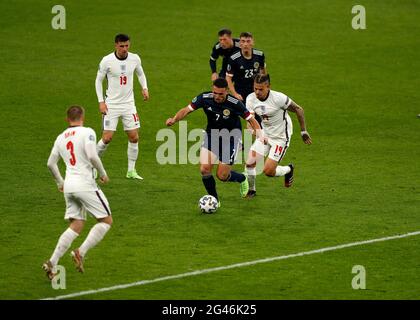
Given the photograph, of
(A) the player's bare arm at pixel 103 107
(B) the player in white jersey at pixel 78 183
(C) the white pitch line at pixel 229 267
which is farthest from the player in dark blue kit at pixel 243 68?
(B) the player in white jersey at pixel 78 183

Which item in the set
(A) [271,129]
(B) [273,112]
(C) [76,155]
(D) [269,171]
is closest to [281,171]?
(D) [269,171]

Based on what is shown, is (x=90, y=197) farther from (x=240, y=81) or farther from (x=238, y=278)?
(x=240, y=81)

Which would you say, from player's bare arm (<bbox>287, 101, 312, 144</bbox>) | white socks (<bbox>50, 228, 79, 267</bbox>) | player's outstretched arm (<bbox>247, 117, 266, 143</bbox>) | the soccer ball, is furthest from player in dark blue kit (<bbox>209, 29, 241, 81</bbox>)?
white socks (<bbox>50, 228, 79, 267</bbox>)

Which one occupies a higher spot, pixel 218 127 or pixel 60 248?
pixel 218 127

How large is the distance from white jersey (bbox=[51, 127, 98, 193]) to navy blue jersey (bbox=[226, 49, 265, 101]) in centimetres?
770

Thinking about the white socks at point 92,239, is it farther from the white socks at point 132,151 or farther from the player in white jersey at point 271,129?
the white socks at point 132,151

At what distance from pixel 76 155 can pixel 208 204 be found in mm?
4071

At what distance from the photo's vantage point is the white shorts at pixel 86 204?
1371cm

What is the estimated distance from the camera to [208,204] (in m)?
17.2

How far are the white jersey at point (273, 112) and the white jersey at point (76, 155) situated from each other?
534 cm

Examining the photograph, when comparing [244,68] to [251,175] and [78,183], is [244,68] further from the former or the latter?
[78,183]

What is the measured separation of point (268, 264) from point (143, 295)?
2.27 metres

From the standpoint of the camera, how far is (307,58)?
1241 inches
